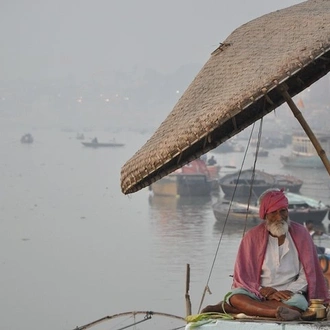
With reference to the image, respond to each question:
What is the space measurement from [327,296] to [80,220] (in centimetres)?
2419

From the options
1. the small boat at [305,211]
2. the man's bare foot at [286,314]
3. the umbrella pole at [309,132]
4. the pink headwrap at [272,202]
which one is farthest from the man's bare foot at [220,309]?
the small boat at [305,211]

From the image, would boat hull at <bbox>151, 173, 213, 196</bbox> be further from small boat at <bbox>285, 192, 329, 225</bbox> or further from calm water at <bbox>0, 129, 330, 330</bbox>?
small boat at <bbox>285, 192, 329, 225</bbox>

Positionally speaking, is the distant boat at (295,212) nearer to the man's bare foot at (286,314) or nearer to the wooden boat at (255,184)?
the wooden boat at (255,184)

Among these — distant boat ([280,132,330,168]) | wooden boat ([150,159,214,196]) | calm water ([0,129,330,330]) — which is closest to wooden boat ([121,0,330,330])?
calm water ([0,129,330,330])

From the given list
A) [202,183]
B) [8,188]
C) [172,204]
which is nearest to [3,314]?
[172,204]

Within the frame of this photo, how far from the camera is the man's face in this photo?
4117mm

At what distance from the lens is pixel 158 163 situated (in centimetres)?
388

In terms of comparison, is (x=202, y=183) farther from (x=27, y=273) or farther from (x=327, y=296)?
(x=327, y=296)

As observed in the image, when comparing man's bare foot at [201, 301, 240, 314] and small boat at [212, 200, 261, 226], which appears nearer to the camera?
man's bare foot at [201, 301, 240, 314]

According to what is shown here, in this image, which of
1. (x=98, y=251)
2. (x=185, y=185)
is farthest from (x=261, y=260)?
(x=185, y=185)

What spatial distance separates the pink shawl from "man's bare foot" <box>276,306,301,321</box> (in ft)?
0.89

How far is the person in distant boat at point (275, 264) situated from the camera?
13.4 feet

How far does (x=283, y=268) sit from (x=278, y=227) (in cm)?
16

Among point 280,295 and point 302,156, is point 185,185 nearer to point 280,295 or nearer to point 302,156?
point 302,156
